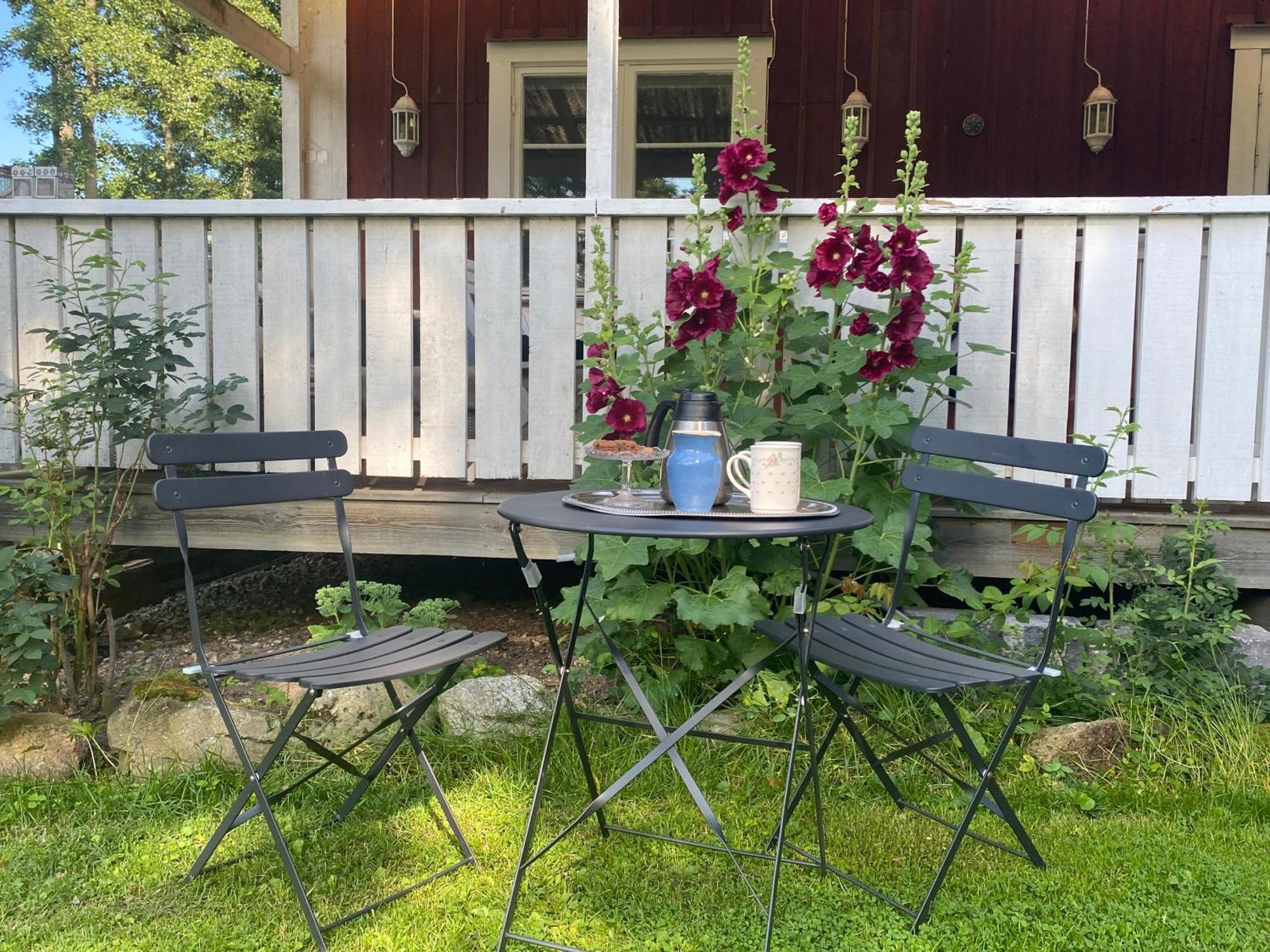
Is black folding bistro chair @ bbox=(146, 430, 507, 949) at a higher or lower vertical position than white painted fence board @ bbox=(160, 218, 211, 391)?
lower

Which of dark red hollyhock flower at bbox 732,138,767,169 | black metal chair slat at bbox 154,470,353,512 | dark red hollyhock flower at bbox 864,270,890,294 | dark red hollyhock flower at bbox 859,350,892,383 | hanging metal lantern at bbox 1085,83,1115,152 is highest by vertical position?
hanging metal lantern at bbox 1085,83,1115,152

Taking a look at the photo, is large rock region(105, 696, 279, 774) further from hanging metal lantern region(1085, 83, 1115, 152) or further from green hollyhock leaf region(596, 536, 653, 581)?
hanging metal lantern region(1085, 83, 1115, 152)

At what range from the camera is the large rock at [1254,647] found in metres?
2.94

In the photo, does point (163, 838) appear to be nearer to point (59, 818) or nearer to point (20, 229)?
point (59, 818)

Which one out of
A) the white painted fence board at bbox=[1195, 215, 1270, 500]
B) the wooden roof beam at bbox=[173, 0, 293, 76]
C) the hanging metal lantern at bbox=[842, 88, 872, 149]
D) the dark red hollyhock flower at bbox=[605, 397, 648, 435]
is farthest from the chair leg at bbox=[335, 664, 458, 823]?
the hanging metal lantern at bbox=[842, 88, 872, 149]

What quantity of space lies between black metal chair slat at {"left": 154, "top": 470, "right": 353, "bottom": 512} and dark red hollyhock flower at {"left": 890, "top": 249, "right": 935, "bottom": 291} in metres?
1.64

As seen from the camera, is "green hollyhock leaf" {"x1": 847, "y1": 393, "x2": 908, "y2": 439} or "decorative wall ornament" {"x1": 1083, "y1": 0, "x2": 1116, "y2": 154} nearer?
"green hollyhock leaf" {"x1": 847, "y1": 393, "x2": 908, "y2": 439}

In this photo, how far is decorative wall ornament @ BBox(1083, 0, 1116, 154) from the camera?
228 inches

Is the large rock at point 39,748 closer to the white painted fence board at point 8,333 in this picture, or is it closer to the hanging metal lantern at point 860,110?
the white painted fence board at point 8,333

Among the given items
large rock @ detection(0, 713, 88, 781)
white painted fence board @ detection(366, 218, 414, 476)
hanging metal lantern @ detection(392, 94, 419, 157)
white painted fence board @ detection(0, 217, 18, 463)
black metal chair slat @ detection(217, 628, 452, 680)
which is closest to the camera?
black metal chair slat @ detection(217, 628, 452, 680)

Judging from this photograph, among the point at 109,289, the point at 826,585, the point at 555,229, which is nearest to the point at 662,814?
the point at 826,585

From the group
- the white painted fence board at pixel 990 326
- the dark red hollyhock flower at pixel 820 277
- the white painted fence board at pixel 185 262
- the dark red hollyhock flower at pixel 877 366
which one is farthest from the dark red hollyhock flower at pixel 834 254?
the white painted fence board at pixel 185 262

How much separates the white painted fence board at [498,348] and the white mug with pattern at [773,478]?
5.97ft

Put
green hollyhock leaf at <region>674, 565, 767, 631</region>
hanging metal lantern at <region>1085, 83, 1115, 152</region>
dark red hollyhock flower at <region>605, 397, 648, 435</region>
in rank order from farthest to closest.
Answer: hanging metal lantern at <region>1085, 83, 1115, 152</region>
green hollyhock leaf at <region>674, 565, 767, 631</region>
dark red hollyhock flower at <region>605, 397, 648, 435</region>
